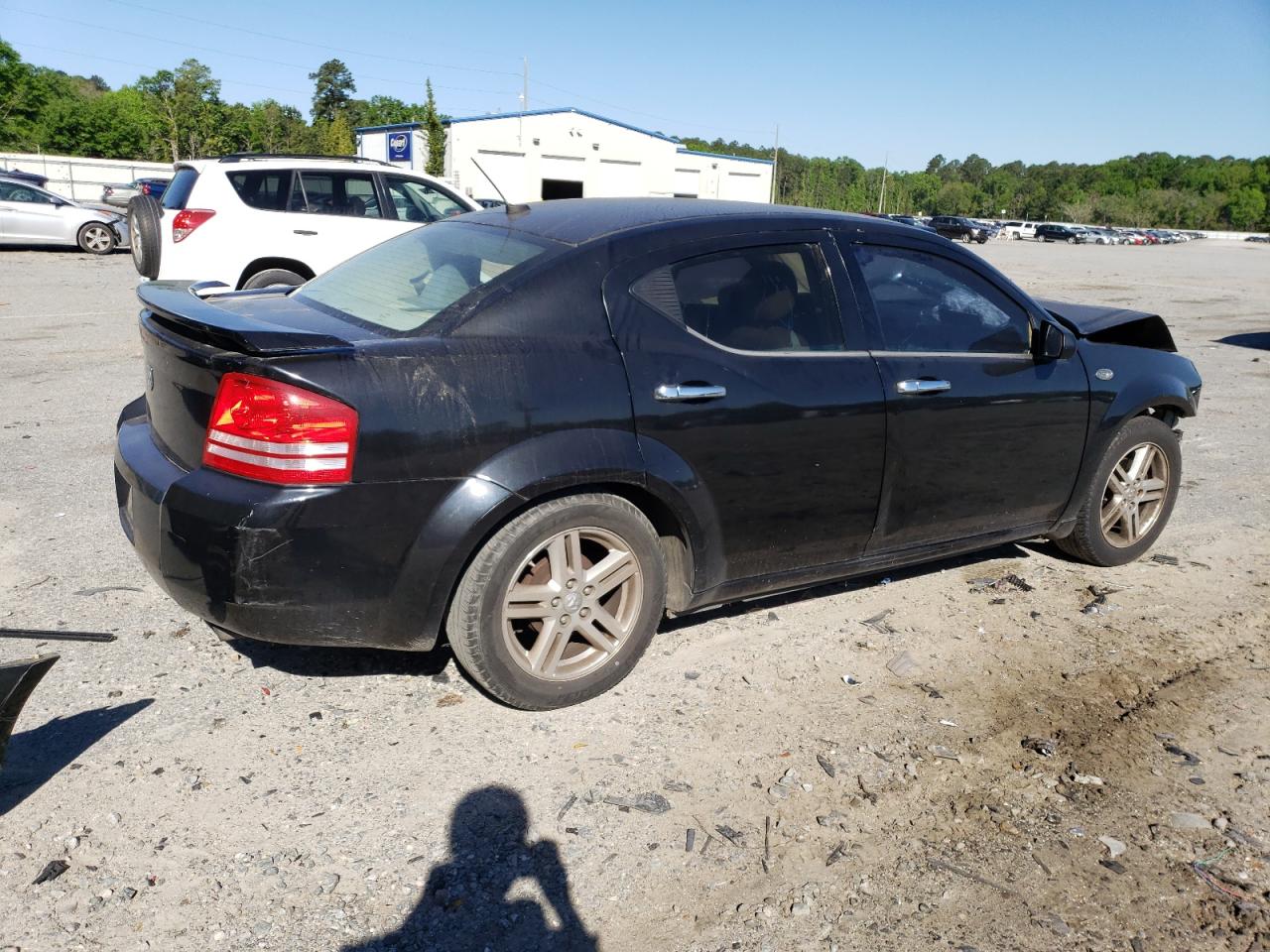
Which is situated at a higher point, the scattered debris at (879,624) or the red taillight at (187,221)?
the red taillight at (187,221)

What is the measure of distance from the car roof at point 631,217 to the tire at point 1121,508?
65.9 inches

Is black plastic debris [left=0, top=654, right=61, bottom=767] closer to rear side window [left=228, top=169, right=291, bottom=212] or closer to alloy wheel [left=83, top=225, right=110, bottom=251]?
rear side window [left=228, top=169, right=291, bottom=212]

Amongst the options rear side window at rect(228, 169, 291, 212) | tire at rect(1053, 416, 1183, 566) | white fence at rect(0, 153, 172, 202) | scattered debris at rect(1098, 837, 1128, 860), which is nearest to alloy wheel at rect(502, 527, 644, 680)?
scattered debris at rect(1098, 837, 1128, 860)

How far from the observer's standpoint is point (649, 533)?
3.59 meters

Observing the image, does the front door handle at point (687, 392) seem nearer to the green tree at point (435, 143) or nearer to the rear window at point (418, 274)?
the rear window at point (418, 274)

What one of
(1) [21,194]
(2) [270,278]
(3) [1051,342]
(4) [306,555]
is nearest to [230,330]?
(4) [306,555]

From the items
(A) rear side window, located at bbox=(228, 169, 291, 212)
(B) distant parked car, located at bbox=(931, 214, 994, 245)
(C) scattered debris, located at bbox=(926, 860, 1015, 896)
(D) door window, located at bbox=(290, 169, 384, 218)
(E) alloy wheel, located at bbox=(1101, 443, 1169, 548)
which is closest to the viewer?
(C) scattered debris, located at bbox=(926, 860, 1015, 896)

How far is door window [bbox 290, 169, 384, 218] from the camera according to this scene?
10656mm

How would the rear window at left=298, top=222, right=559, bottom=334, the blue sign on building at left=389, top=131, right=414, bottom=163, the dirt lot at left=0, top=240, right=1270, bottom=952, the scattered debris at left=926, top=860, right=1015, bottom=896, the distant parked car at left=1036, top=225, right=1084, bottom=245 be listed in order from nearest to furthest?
the dirt lot at left=0, top=240, right=1270, bottom=952, the scattered debris at left=926, top=860, right=1015, bottom=896, the rear window at left=298, top=222, right=559, bottom=334, the blue sign on building at left=389, top=131, right=414, bottom=163, the distant parked car at left=1036, top=225, right=1084, bottom=245

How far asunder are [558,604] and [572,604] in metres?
0.06

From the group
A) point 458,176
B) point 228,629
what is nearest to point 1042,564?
point 228,629

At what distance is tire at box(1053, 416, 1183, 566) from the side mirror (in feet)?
2.26

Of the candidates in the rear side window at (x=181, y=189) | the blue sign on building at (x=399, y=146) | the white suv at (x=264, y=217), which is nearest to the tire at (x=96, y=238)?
the white suv at (x=264, y=217)

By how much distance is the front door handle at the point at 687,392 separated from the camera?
3516mm
